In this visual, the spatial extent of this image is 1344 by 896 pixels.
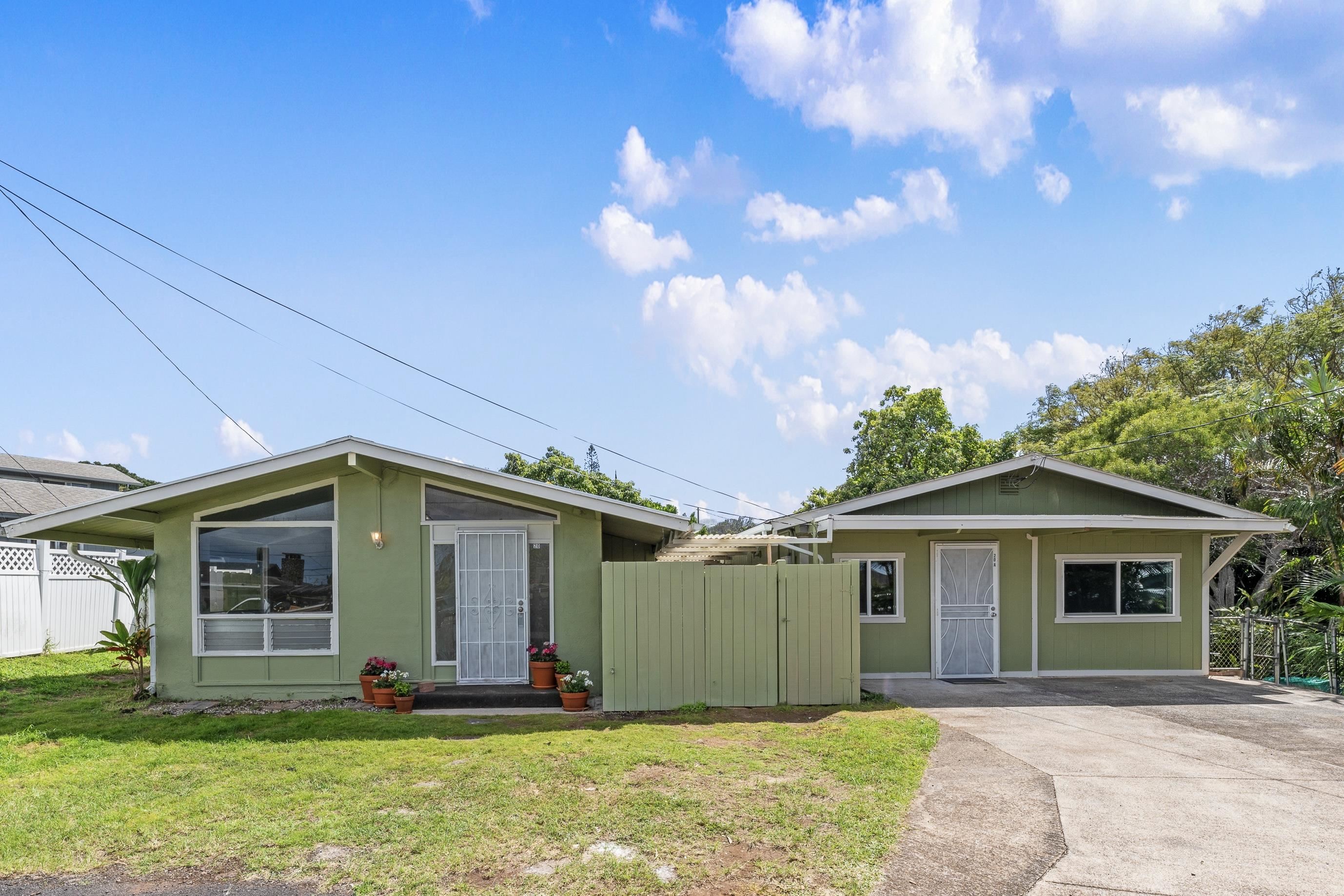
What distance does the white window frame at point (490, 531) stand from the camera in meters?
10.2

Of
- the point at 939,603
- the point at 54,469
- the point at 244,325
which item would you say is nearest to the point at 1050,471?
the point at 939,603

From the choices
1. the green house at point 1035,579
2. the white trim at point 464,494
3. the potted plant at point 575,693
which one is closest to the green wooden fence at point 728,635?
the potted plant at point 575,693

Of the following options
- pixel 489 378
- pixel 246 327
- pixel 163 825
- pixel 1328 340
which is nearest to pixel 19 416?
pixel 246 327

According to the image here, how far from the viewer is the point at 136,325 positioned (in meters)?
14.1

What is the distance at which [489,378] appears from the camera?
1986 centimetres

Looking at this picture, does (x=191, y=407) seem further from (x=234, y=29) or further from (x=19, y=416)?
(x=234, y=29)

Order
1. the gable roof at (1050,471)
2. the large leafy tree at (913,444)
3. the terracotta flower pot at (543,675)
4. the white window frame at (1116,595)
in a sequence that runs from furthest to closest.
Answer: the large leafy tree at (913,444) → the white window frame at (1116,595) → the gable roof at (1050,471) → the terracotta flower pot at (543,675)

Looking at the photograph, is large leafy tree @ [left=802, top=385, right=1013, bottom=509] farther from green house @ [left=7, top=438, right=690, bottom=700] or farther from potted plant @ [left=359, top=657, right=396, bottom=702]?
potted plant @ [left=359, top=657, right=396, bottom=702]

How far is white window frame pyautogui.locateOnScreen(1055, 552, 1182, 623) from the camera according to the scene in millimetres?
12414

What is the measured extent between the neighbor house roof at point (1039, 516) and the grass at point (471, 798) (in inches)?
122

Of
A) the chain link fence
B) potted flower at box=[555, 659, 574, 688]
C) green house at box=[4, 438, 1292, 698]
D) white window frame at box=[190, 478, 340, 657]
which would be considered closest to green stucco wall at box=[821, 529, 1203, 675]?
the chain link fence

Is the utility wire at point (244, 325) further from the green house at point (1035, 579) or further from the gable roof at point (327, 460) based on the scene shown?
the green house at point (1035, 579)

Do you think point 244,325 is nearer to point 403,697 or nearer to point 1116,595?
point 403,697

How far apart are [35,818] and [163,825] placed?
0.98m
